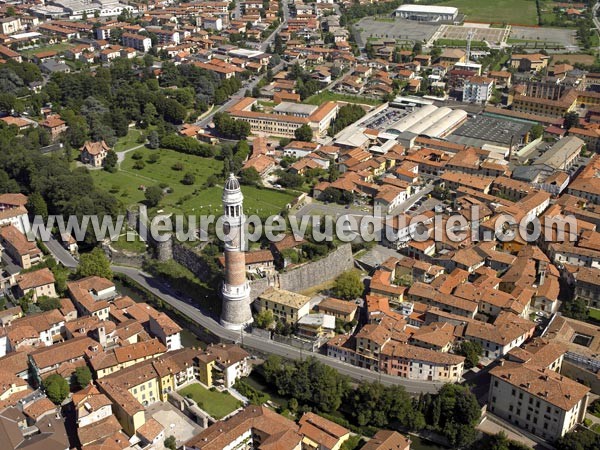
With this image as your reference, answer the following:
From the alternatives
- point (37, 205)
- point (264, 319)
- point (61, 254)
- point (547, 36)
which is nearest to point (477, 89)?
point (547, 36)

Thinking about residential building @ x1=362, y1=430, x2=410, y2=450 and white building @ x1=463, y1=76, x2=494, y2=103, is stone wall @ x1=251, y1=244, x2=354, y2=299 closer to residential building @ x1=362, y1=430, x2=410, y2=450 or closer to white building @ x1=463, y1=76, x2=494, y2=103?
residential building @ x1=362, y1=430, x2=410, y2=450

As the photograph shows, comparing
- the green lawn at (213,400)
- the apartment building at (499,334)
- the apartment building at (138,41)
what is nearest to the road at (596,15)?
the apartment building at (138,41)

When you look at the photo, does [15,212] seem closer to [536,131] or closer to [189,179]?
[189,179]

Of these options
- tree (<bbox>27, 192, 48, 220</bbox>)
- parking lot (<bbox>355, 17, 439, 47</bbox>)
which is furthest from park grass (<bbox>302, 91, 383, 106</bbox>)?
tree (<bbox>27, 192, 48, 220</bbox>)

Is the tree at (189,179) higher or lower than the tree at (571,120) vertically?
lower

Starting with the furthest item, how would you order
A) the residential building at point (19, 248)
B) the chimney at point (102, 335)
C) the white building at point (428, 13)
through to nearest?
the white building at point (428, 13), the residential building at point (19, 248), the chimney at point (102, 335)

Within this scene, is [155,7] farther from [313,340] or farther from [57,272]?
[313,340]

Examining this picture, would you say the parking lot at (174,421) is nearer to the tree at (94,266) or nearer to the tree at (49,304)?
the tree at (49,304)

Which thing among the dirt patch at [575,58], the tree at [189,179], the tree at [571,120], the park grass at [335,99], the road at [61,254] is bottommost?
the road at [61,254]
